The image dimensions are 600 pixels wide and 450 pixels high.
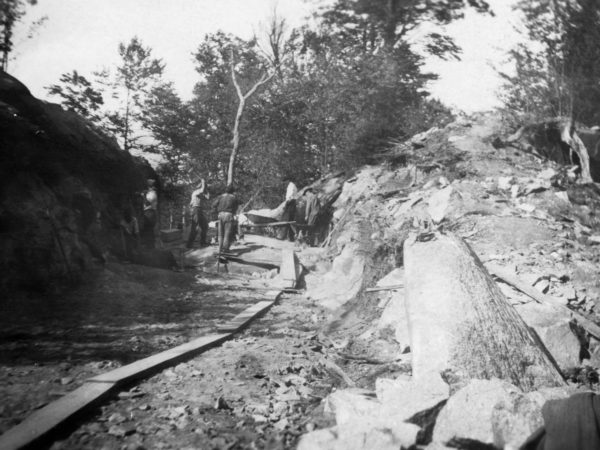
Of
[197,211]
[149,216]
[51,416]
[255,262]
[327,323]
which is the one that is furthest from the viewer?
[197,211]

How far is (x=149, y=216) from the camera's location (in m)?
8.89

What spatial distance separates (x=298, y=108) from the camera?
642 inches

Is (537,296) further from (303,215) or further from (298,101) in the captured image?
(298,101)

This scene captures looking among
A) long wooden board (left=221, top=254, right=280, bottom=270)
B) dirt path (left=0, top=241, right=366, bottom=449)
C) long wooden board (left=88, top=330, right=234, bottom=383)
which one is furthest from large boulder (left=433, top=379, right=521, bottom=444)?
long wooden board (left=221, top=254, right=280, bottom=270)

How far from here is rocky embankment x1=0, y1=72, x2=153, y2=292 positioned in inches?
193

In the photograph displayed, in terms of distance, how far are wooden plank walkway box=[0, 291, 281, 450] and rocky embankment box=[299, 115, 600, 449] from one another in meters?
1.52

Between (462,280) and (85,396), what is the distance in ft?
10.4

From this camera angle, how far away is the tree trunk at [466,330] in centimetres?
266

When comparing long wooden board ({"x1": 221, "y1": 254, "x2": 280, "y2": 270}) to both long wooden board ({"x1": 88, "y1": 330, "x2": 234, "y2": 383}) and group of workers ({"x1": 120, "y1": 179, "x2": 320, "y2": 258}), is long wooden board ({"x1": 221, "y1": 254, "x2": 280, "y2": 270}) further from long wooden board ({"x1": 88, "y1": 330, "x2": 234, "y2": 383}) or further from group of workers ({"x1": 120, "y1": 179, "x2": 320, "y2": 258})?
long wooden board ({"x1": 88, "y1": 330, "x2": 234, "y2": 383})

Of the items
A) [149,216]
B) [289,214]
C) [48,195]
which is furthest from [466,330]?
[289,214]

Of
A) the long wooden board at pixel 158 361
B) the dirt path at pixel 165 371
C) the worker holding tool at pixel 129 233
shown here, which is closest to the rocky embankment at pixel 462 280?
the dirt path at pixel 165 371

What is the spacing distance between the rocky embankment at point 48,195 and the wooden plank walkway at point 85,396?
272 cm

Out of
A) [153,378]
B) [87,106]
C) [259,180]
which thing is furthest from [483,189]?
[87,106]

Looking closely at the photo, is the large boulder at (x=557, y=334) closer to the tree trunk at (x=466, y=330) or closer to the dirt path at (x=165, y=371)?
the tree trunk at (x=466, y=330)
